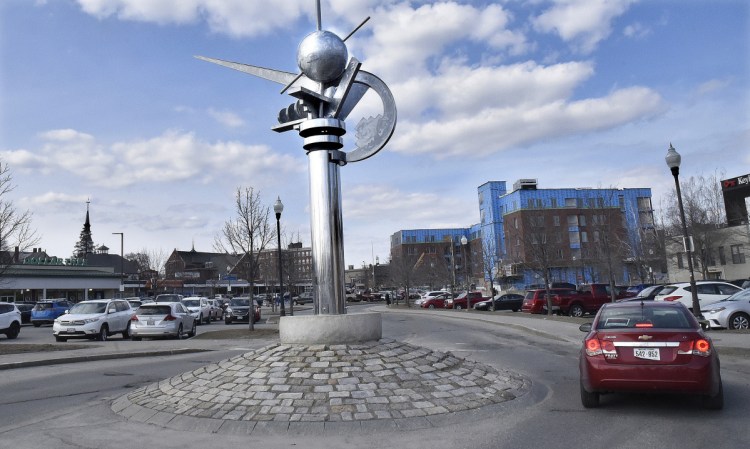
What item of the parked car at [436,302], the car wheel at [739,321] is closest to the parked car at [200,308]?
the parked car at [436,302]

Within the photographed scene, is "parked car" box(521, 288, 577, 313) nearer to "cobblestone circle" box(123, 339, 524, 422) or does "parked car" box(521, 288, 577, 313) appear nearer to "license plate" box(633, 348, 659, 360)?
"cobblestone circle" box(123, 339, 524, 422)

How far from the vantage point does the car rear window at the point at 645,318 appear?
23.8 feet

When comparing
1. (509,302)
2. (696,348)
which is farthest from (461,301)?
(696,348)

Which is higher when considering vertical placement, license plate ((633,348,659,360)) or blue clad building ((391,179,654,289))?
blue clad building ((391,179,654,289))

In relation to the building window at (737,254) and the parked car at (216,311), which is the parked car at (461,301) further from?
the building window at (737,254)

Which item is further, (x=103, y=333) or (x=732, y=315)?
(x=103, y=333)

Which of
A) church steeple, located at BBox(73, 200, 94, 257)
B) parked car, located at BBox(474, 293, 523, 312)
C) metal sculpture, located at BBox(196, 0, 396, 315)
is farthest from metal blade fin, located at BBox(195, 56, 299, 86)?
church steeple, located at BBox(73, 200, 94, 257)

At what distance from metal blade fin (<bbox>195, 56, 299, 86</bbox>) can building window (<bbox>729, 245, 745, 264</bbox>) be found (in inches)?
1876

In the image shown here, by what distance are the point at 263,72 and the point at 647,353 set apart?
8.61 metres

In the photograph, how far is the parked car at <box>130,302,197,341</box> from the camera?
67.2 feet

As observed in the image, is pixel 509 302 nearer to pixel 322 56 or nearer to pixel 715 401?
pixel 322 56

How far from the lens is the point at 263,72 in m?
11.4

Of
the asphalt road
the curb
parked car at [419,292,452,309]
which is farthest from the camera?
parked car at [419,292,452,309]

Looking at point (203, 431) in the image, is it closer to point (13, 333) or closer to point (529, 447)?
point (529, 447)
